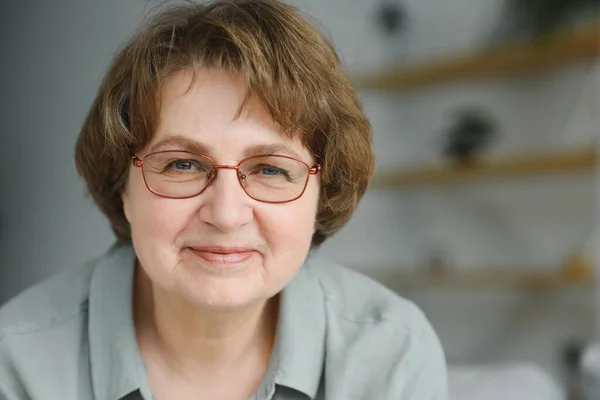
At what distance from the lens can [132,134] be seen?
112 centimetres

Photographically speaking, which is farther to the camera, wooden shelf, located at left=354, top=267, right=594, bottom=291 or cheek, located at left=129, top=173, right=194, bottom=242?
wooden shelf, located at left=354, top=267, right=594, bottom=291

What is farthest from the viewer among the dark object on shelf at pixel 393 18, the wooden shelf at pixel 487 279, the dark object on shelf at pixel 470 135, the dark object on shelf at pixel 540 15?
the dark object on shelf at pixel 393 18

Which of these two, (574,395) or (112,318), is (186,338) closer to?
(112,318)

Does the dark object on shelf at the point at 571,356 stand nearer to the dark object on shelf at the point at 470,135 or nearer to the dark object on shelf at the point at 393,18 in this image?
the dark object on shelf at the point at 470,135

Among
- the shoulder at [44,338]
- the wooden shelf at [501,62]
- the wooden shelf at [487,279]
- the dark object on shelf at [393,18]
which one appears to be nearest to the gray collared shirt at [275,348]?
the shoulder at [44,338]

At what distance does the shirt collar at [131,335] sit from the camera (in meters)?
1.20

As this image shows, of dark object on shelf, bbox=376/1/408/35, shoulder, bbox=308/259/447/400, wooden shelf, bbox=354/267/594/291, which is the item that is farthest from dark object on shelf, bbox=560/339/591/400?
shoulder, bbox=308/259/447/400

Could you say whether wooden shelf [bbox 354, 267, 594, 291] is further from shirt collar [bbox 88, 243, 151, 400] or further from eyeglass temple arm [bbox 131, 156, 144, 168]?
eyeglass temple arm [bbox 131, 156, 144, 168]

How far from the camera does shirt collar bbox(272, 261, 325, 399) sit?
122 centimetres

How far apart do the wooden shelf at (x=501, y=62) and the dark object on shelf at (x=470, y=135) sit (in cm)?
19

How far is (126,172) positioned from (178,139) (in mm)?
194

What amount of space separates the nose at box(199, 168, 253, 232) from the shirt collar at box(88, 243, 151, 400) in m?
0.31

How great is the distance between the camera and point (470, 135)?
3.04 metres

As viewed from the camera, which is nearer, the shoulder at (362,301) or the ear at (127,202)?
the ear at (127,202)
